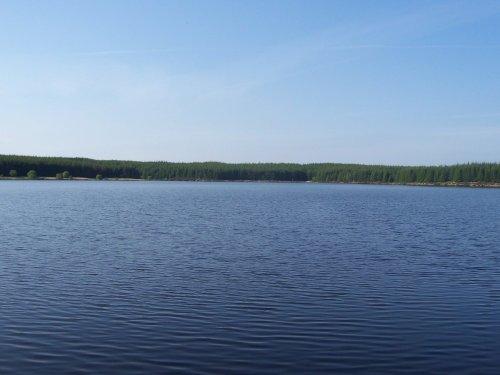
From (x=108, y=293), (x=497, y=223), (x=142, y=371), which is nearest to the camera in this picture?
(x=142, y=371)

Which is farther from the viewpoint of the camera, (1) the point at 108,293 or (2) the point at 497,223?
(2) the point at 497,223

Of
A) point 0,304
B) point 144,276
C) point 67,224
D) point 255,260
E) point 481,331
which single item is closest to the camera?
point 481,331

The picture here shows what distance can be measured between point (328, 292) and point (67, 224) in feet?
113

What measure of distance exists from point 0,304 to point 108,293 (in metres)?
4.11

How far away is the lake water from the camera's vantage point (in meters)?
15.2

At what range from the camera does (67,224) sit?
51.5m

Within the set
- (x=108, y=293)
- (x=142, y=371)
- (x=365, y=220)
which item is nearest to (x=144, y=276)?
(x=108, y=293)

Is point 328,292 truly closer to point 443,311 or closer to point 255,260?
point 443,311

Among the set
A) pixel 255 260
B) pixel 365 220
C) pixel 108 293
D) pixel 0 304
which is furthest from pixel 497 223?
pixel 0 304

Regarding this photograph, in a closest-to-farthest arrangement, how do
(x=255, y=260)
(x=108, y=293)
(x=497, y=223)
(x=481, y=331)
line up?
1. (x=481, y=331)
2. (x=108, y=293)
3. (x=255, y=260)
4. (x=497, y=223)

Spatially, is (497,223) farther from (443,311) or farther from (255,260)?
(443,311)

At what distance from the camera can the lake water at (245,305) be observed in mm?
15234

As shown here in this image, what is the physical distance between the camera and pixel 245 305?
21172 millimetres

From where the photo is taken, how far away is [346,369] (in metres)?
14.5
